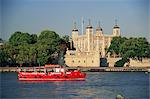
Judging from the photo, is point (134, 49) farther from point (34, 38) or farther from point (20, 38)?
point (20, 38)

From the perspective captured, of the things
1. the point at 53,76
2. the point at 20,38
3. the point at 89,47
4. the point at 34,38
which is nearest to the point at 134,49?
the point at 89,47

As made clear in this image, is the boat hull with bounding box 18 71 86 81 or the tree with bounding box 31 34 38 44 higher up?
the tree with bounding box 31 34 38 44

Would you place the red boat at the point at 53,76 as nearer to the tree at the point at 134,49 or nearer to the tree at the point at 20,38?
the tree at the point at 134,49

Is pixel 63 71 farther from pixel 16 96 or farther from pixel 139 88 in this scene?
pixel 16 96

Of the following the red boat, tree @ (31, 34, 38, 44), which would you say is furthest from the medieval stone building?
the red boat

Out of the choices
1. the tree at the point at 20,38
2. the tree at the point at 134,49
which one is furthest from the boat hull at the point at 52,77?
the tree at the point at 20,38

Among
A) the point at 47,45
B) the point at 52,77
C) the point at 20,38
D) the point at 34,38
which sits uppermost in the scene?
the point at 34,38

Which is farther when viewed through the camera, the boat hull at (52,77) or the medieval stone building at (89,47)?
the medieval stone building at (89,47)

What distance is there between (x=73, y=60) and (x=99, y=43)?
8.37 m

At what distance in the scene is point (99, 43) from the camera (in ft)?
217

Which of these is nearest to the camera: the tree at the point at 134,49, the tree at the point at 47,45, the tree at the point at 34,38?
the tree at the point at 47,45

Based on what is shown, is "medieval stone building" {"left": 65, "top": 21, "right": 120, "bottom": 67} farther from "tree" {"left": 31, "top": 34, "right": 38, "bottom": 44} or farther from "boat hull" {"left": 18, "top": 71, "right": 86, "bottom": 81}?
"boat hull" {"left": 18, "top": 71, "right": 86, "bottom": 81}

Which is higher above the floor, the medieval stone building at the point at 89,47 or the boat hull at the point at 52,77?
the medieval stone building at the point at 89,47

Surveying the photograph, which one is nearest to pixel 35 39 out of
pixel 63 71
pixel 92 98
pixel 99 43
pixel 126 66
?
pixel 99 43
